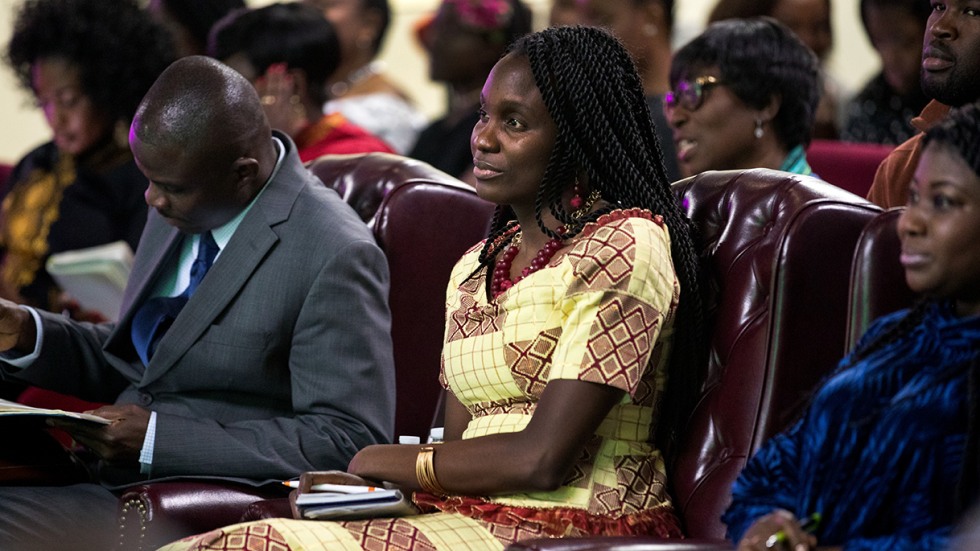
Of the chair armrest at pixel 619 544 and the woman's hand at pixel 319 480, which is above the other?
the chair armrest at pixel 619 544

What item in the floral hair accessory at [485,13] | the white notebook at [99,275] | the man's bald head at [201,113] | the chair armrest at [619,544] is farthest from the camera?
the floral hair accessory at [485,13]

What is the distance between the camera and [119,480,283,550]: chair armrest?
2.70m

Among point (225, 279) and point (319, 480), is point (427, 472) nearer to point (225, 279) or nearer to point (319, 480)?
point (319, 480)

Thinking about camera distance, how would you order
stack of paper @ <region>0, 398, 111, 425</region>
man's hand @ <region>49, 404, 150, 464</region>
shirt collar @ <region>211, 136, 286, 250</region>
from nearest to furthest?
stack of paper @ <region>0, 398, 111, 425</region>, man's hand @ <region>49, 404, 150, 464</region>, shirt collar @ <region>211, 136, 286, 250</region>

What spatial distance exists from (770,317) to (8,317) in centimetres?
179

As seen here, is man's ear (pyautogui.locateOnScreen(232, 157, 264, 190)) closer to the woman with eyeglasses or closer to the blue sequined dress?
the woman with eyeglasses

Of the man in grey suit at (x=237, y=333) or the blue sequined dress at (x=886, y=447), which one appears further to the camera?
the man in grey suit at (x=237, y=333)

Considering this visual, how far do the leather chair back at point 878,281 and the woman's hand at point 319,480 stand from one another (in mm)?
918

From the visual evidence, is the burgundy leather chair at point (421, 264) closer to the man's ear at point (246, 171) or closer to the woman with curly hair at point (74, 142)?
the man's ear at point (246, 171)

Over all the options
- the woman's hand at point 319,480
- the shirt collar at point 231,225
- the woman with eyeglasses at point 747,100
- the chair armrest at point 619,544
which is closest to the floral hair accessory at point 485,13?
the woman with eyeglasses at point 747,100

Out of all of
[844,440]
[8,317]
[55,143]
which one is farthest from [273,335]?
[55,143]

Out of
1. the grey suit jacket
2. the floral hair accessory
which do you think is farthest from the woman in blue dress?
the floral hair accessory

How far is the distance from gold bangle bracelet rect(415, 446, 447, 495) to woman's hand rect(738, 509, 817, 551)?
0.64 metres

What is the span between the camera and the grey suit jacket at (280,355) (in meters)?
2.95
